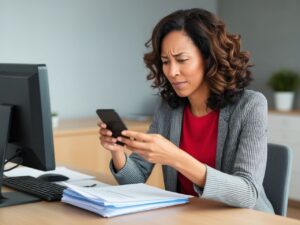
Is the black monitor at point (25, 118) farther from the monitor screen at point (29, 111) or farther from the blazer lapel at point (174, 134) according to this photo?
the blazer lapel at point (174, 134)

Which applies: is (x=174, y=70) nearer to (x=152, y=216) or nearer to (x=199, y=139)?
(x=199, y=139)

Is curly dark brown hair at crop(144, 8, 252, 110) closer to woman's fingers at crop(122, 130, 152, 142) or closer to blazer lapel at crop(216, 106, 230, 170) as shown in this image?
blazer lapel at crop(216, 106, 230, 170)

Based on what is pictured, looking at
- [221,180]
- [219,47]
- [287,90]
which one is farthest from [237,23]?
[221,180]

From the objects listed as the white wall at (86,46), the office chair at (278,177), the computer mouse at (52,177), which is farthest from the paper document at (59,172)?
the white wall at (86,46)

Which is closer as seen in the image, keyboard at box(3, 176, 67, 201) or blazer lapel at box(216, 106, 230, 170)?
keyboard at box(3, 176, 67, 201)

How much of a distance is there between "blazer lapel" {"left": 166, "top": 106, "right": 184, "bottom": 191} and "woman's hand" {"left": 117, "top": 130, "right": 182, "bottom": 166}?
0.46 m

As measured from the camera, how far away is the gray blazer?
1777 millimetres

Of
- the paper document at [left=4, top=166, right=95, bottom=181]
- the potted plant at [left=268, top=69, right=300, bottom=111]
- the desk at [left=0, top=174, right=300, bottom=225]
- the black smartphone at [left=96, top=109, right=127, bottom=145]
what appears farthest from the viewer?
the potted plant at [left=268, top=69, right=300, bottom=111]

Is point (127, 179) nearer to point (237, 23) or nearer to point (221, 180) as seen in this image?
point (221, 180)

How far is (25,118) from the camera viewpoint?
180cm

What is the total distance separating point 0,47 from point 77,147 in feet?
3.18

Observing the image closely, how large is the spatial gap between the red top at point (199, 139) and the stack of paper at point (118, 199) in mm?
307

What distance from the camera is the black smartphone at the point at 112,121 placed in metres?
1.86

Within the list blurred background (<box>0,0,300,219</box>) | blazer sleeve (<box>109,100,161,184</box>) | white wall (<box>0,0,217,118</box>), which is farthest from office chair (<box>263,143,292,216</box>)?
white wall (<box>0,0,217,118</box>)
